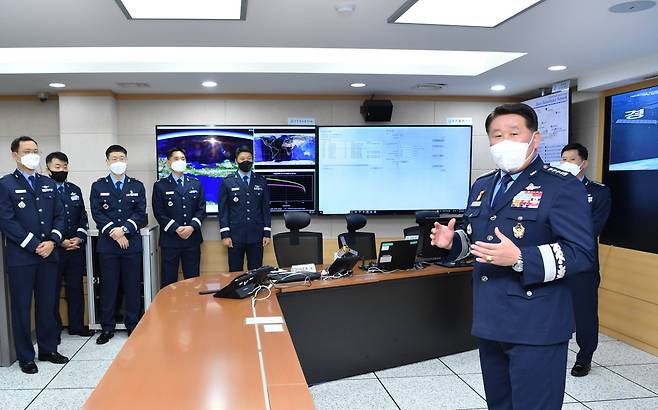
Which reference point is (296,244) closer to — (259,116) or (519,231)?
(259,116)

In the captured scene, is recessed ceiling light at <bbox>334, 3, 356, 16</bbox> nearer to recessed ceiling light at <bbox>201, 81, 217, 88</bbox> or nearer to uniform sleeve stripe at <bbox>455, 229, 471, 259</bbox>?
uniform sleeve stripe at <bbox>455, 229, 471, 259</bbox>

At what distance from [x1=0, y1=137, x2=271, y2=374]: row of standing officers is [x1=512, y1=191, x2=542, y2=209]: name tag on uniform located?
3.80m

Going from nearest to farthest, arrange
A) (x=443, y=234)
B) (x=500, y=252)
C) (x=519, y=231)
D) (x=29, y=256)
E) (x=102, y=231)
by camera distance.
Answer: (x=500, y=252)
(x=519, y=231)
(x=443, y=234)
(x=29, y=256)
(x=102, y=231)

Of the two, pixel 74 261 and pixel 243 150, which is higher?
pixel 243 150

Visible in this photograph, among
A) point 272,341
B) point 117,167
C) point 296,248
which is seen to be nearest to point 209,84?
point 117,167

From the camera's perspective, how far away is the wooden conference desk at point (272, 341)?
170 centimetres

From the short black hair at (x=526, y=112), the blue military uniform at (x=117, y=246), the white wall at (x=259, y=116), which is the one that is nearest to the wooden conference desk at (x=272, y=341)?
the short black hair at (x=526, y=112)

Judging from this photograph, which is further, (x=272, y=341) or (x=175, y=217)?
(x=175, y=217)

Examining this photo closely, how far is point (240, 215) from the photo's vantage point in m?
5.70

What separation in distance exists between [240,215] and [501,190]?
3.95 metres

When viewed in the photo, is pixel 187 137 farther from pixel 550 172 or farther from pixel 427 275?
pixel 550 172

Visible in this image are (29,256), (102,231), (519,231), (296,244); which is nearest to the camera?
(519,231)

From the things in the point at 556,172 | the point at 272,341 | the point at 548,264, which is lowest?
the point at 272,341

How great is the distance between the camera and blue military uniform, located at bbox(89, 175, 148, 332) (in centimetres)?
499
